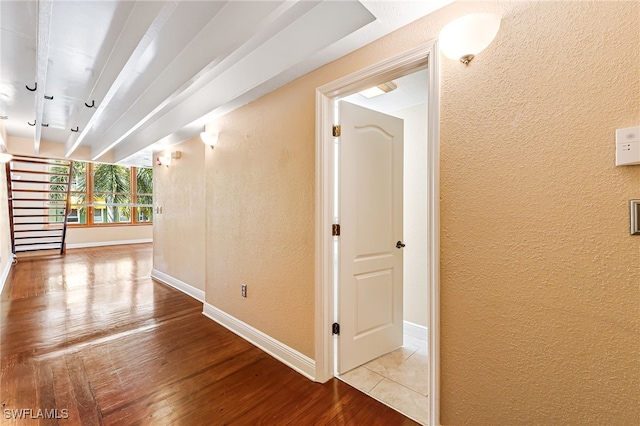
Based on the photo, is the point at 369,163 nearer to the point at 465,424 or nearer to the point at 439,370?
the point at 439,370

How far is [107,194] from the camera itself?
792 centimetres

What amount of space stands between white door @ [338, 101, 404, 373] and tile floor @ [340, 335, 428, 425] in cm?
7

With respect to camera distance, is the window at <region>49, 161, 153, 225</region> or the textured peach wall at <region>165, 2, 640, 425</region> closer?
the textured peach wall at <region>165, 2, 640, 425</region>

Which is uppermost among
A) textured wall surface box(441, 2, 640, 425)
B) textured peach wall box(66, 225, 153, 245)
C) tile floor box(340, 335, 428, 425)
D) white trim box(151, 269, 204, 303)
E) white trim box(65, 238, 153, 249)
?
textured wall surface box(441, 2, 640, 425)

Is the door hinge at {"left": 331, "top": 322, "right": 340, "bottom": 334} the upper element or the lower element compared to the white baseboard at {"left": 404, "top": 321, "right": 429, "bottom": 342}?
upper

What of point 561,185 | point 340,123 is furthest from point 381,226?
point 561,185

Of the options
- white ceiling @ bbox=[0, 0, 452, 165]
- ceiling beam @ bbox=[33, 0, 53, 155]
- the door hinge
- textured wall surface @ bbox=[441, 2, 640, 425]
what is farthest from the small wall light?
textured wall surface @ bbox=[441, 2, 640, 425]

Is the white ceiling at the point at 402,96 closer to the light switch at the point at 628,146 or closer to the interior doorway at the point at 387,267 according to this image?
the interior doorway at the point at 387,267

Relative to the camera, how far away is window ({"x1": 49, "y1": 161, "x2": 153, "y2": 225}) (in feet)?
24.4

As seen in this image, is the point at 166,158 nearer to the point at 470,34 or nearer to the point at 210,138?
the point at 210,138

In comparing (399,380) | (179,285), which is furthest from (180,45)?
(179,285)

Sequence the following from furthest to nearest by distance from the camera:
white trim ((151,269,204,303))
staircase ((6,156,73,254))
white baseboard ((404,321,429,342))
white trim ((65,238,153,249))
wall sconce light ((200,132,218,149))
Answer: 1. white trim ((65,238,153,249))
2. staircase ((6,156,73,254))
3. white trim ((151,269,204,303))
4. wall sconce light ((200,132,218,149))
5. white baseboard ((404,321,429,342))

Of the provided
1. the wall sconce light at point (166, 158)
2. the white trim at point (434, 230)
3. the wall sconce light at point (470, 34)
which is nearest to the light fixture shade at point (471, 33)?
the wall sconce light at point (470, 34)

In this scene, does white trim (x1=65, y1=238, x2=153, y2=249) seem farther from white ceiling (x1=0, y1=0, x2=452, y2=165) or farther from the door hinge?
the door hinge
